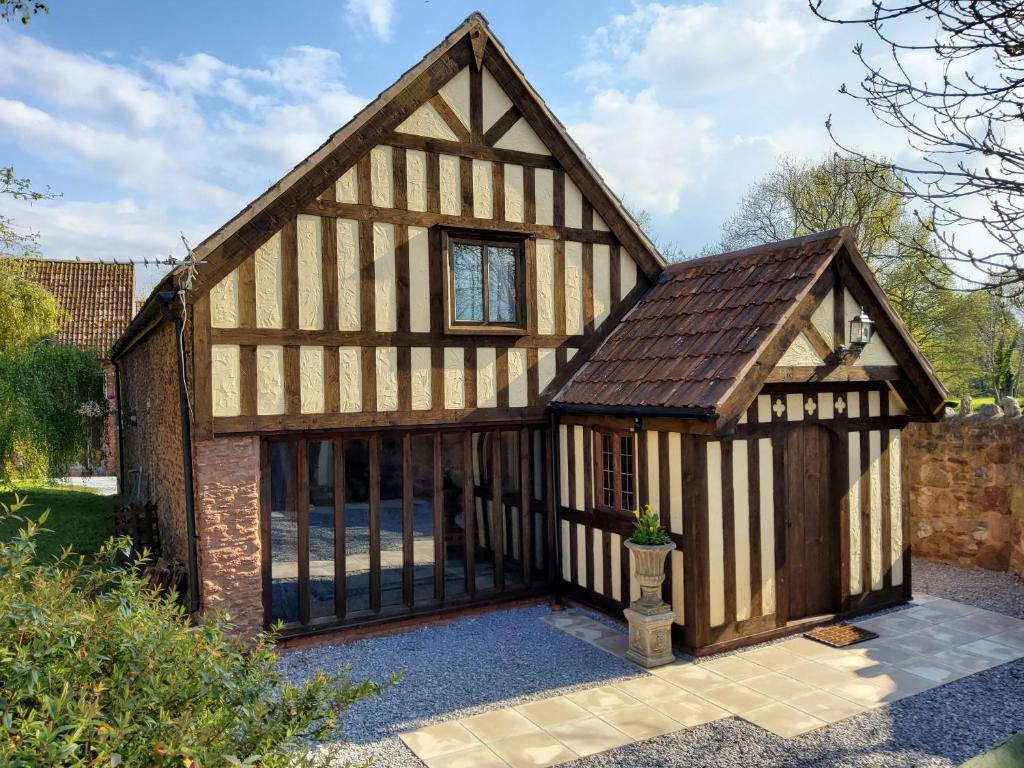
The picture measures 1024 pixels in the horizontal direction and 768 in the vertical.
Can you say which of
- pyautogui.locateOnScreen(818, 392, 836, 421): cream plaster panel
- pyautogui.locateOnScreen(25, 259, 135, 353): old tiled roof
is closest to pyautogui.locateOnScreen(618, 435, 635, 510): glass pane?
pyautogui.locateOnScreen(818, 392, 836, 421): cream plaster panel

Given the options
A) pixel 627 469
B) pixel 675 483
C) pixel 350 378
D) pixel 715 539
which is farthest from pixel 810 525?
pixel 350 378

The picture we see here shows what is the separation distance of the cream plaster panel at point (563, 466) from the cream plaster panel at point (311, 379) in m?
3.33

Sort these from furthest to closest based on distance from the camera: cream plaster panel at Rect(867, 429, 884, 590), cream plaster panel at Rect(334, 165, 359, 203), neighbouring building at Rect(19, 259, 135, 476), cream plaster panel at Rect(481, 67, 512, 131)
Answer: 1. neighbouring building at Rect(19, 259, 135, 476)
2. cream plaster panel at Rect(481, 67, 512, 131)
3. cream plaster panel at Rect(867, 429, 884, 590)
4. cream plaster panel at Rect(334, 165, 359, 203)

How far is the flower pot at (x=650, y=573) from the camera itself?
7676 millimetres

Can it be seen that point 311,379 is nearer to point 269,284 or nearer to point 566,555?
point 269,284

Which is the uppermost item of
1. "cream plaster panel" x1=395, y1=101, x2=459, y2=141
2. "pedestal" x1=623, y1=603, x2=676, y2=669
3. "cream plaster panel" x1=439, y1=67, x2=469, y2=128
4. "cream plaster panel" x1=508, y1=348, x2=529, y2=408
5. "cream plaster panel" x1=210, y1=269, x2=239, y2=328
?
"cream plaster panel" x1=439, y1=67, x2=469, y2=128

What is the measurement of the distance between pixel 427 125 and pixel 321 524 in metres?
5.11

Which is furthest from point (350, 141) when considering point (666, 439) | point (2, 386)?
point (2, 386)

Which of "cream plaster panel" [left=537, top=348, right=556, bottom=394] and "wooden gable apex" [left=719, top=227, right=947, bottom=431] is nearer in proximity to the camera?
"wooden gable apex" [left=719, top=227, right=947, bottom=431]

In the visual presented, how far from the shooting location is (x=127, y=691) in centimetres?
270

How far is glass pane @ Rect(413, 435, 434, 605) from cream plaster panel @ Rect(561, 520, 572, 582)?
1846 mm

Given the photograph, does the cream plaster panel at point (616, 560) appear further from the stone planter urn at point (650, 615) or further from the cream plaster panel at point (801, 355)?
the cream plaster panel at point (801, 355)

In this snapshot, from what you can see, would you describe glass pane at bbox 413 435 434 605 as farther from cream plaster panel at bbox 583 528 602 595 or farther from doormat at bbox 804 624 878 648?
doormat at bbox 804 624 878 648

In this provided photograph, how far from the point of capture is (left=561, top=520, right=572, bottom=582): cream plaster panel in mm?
9789
